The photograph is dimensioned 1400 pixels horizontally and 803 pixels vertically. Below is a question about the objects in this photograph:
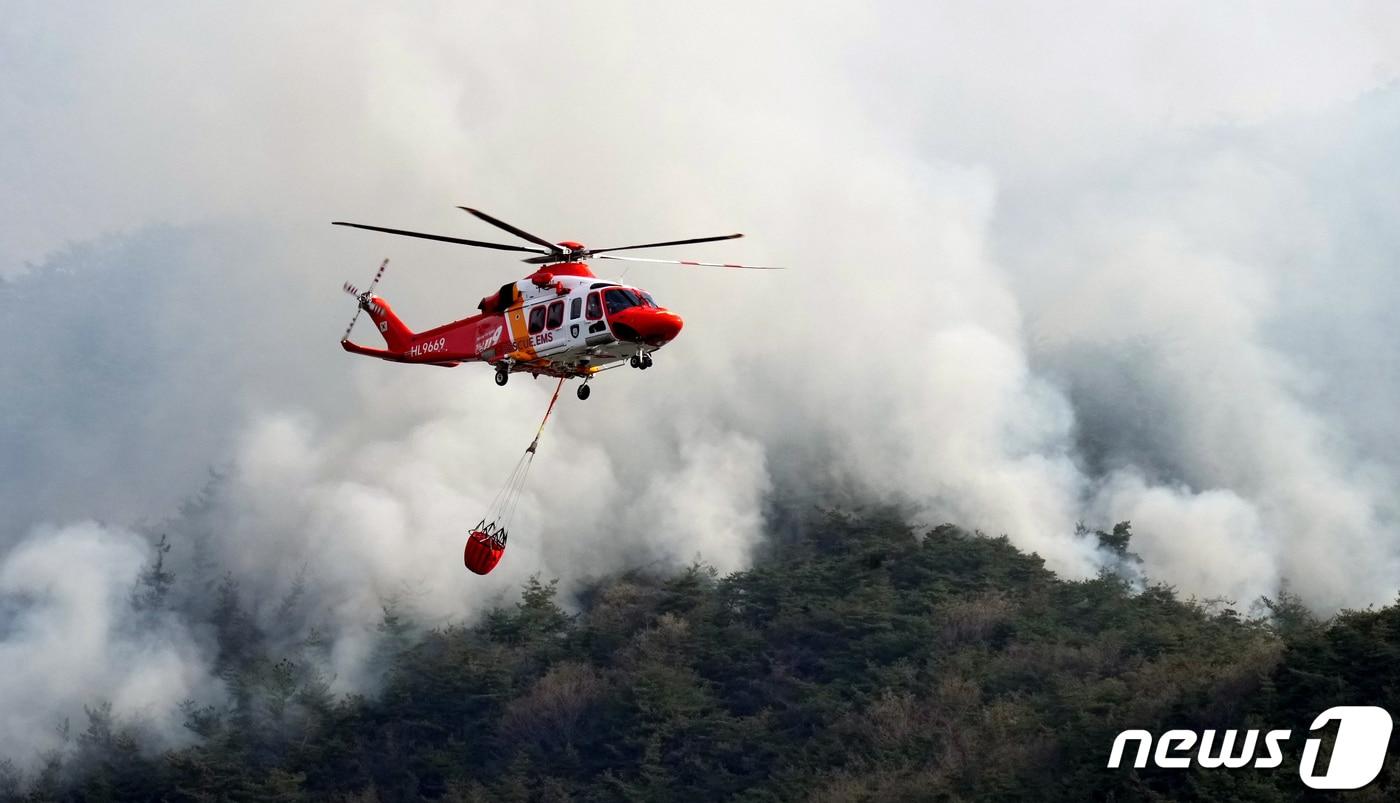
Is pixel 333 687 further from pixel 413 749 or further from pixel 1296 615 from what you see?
pixel 1296 615

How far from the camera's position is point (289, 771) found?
130875mm

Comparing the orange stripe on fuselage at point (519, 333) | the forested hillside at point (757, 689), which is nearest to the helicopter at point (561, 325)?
the orange stripe on fuselage at point (519, 333)

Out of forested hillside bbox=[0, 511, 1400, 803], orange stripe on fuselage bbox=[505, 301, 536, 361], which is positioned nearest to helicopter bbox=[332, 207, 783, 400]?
orange stripe on fuselage bbox=[505, 301, 536, 361]

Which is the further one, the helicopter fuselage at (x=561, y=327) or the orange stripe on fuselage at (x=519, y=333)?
the orange stripe on fuselage at (x=519, y=333)

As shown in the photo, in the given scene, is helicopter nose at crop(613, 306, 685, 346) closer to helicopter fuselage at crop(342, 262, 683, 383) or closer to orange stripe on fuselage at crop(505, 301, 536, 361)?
helicopter fuselage at crop(342, 262, 683, 383)

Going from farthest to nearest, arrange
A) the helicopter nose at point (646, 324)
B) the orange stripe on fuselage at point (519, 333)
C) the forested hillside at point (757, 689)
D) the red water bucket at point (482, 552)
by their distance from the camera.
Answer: the forested hillside at point (757, 689)
the red water bucket at point (482, 552)
the orange stripe on fuselage at point (519, 333)
the helicopter nose at point (646, 324)

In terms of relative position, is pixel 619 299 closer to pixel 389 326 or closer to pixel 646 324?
pixel 646 324

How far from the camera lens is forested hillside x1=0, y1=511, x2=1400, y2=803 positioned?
3848 inches

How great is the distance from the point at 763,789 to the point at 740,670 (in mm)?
22959

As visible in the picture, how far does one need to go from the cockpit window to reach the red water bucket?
410 inches

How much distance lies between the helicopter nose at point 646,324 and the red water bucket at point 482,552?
1030 cm

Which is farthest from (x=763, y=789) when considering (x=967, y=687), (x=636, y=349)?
(x=636, y=349)

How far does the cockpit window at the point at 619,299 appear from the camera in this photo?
5559cm

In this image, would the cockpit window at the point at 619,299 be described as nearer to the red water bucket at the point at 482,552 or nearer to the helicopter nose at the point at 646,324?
the helicopter nose at the point at 646,324
